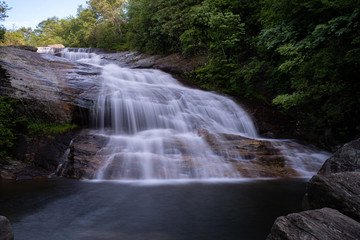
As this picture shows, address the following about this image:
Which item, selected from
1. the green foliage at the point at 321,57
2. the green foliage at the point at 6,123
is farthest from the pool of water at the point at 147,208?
the green foliage at the point at 321,57

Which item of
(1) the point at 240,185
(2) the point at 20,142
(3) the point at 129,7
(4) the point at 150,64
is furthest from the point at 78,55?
(1) the point at 240,185

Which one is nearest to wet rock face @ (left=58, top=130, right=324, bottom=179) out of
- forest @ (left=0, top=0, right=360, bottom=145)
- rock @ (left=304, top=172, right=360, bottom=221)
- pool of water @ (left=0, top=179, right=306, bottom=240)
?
pool of water @ (left=0, top=179, right=306, bottom=240)

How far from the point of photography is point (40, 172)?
675 centimetres

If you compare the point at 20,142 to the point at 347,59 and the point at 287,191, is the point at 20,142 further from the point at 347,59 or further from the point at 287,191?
the point at 347,59

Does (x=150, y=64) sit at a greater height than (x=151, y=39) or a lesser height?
lesser

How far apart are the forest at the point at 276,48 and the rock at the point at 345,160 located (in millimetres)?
3263

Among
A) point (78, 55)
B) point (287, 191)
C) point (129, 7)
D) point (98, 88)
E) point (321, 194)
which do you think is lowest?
point (287, 191)

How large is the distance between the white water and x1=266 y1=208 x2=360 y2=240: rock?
4.33 metres

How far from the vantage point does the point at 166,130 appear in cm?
923

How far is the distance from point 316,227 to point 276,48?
353 inches

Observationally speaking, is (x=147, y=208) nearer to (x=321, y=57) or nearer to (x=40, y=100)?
(x=40, y=100)

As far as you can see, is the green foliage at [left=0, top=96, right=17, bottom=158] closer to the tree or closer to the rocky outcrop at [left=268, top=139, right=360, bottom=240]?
the rocky outcrop at [left=268, top=139, right=360, bottom=240]

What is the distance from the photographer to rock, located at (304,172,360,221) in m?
2.83

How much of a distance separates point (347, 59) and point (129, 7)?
1888cm
